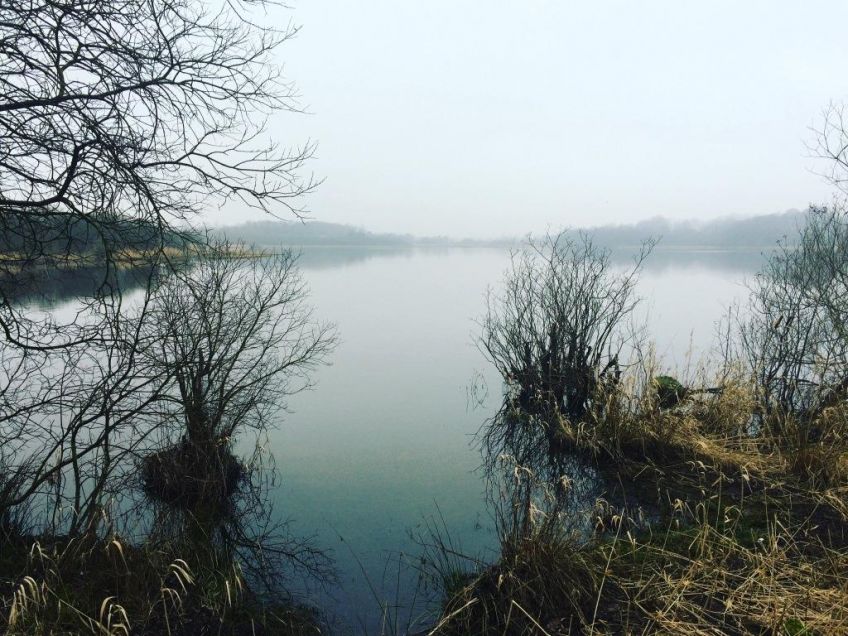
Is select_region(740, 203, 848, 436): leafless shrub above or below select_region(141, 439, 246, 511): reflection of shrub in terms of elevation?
above

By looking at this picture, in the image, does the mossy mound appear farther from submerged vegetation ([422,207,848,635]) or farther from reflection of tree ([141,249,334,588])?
reflection of tree ([141,249,334,588])

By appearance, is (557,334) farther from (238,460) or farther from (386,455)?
(238,460)

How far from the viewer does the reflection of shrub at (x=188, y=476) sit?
805cm

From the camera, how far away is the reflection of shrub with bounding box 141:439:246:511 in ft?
26.4

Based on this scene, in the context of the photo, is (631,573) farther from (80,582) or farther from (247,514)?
(247,514)

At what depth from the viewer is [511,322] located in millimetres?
12062

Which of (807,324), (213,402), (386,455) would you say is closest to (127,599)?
(213,402)

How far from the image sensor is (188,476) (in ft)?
26.6

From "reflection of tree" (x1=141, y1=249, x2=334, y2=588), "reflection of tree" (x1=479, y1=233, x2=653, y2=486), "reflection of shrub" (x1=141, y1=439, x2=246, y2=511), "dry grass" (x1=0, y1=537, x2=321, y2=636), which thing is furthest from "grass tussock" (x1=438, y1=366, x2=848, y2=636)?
A: "reflection of shrub" (x1=141, y1=439, x2=246, y2=511)

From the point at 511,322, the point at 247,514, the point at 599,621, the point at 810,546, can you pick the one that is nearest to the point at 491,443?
the point at 511,322

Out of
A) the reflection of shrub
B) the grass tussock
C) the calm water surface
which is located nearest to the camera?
the grass tussock

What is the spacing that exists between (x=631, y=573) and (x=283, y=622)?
279cm

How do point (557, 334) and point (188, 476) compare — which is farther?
point (557, 334)

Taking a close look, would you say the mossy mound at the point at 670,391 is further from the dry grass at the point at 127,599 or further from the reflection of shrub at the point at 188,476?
the dry grass at the point at 127,599
